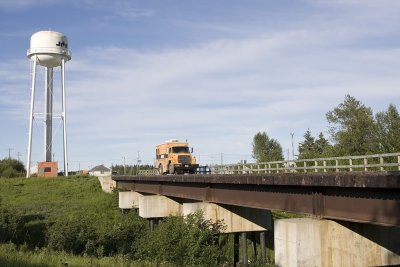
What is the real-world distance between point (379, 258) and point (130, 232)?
2857 cm

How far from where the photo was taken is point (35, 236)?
3978 cm

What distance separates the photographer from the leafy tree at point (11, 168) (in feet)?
278

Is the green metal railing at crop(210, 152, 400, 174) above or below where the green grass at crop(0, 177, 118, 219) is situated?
above

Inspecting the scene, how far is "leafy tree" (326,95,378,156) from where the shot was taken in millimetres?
62938

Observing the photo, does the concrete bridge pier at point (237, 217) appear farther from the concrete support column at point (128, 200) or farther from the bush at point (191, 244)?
the concrete support column at point (128, 200)

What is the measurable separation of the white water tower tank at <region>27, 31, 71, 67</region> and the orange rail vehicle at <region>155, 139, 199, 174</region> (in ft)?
141

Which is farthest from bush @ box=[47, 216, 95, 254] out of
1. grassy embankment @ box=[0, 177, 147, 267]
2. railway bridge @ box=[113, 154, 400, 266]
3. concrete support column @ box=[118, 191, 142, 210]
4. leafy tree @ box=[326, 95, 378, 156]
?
leafy tree @ box=[326, 95, 378, 156]

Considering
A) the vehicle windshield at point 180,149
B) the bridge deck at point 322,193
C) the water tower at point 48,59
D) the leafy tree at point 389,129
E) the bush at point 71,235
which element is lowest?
the bush at point 71,235

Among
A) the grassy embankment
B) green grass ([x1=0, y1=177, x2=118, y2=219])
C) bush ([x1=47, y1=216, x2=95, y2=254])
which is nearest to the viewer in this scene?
bush ([x1=47, y1=216, x2=95, y2=254])

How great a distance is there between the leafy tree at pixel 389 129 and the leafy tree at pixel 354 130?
45.8 inches

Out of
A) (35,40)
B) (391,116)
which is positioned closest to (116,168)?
(35,40)

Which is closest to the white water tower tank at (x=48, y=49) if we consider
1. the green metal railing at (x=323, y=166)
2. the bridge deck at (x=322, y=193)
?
the green metal railing at (x=323, y=166)

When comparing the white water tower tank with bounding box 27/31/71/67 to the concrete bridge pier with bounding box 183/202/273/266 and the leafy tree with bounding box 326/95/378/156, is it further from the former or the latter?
the concrete bridge pier with bounding box 183/202/273/266

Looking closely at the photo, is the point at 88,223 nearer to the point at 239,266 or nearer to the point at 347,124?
the point at 239,266
